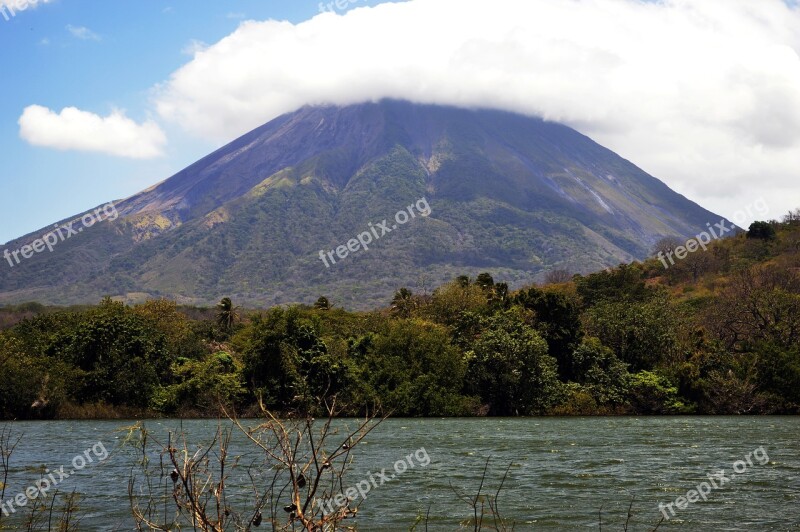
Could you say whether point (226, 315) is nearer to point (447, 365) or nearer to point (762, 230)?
point (447, 365)

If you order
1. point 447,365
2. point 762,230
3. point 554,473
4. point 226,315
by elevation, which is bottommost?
point 554,473

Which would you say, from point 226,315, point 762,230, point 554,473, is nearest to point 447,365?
point 554,473

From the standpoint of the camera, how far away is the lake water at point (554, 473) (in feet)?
62.1

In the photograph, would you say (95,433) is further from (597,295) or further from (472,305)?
(597,295)

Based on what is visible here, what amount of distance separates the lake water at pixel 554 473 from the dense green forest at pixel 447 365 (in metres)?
12.2

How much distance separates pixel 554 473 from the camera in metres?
26.0

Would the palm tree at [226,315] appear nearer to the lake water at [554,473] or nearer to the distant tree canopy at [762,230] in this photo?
the lake water at [554,473]

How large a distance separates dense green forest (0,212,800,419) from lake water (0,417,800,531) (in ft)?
40.1

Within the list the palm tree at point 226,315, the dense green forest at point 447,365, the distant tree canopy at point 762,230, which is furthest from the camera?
the distant tree canopy at point 762,230

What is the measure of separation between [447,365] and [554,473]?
31.6 m

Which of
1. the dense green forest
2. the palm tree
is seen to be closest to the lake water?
the dense green forest

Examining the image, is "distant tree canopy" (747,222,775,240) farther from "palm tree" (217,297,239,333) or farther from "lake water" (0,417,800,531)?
"lake water" (0,417,800,531)

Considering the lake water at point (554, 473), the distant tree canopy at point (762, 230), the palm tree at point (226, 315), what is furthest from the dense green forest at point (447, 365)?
the distant tree canopy at point (762, 230)

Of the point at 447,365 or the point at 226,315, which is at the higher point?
the point at 226,315
